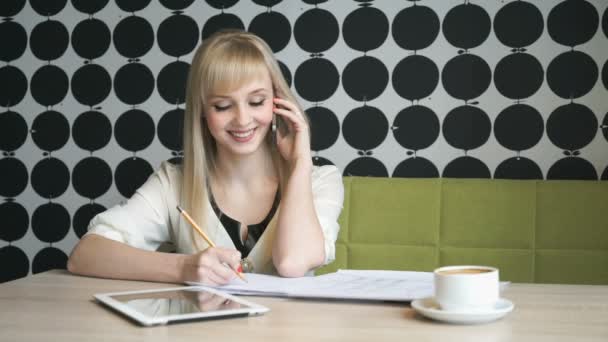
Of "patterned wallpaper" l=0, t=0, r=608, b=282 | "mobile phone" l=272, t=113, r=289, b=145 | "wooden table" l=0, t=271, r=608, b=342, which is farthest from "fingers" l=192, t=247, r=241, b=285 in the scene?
"patterned wallpaper" l=0, t=0, r=608, b=282

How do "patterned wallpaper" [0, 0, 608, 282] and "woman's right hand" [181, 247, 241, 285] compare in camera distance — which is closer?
"woman's right hand" [181, 247, 241, 285]

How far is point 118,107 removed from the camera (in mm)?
2521

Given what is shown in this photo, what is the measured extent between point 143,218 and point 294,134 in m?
0.45

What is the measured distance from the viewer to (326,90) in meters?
2.34

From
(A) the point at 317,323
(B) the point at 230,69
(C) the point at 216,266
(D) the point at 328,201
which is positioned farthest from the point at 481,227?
(A) the point at 317,323

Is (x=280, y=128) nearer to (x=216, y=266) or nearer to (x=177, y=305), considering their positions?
(x=216, y=266)

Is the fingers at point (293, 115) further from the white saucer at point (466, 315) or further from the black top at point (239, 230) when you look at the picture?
the white saucer at point (466, 315)

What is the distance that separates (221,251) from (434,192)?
1.05 m

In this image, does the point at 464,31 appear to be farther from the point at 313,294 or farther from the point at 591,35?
the point at 313,294

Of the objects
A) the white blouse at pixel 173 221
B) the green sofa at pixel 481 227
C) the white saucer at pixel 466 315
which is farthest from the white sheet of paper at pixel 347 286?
the green sofa at pixel 481 227

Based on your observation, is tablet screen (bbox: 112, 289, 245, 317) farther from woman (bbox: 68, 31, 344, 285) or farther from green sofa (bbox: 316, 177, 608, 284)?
green sofa (bbox: 316, 177, 608, 284)

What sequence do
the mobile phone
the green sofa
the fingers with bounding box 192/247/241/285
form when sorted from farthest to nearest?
1. the green sofa
2. the mobile phone
3. the fingers with bounding box 192/247/241/285

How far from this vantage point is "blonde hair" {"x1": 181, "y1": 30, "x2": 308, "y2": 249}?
1.57 m

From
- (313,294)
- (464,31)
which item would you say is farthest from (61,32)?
(313,294)
